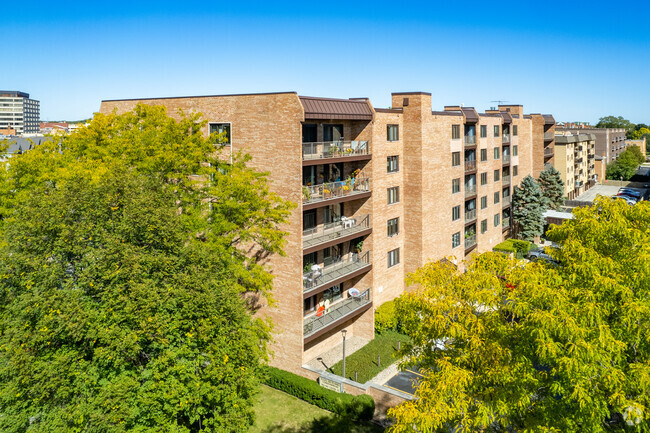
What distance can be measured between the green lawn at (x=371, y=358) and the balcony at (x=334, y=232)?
7.18 meters

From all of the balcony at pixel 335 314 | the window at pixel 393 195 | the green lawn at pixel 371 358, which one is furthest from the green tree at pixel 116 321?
the window at pixel 393 195

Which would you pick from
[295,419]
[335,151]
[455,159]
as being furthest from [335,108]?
[295,419]

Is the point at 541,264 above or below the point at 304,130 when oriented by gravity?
below

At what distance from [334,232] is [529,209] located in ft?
109

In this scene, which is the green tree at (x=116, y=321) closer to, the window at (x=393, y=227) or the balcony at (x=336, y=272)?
the balcony at (x=336, y=272)

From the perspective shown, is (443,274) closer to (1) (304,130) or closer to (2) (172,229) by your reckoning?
(2) (172,229)

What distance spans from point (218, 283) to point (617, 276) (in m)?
13.5

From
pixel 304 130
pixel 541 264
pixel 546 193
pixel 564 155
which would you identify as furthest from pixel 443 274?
pixel 564 155

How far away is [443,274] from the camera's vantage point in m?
16.5

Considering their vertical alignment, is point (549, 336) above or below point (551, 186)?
below

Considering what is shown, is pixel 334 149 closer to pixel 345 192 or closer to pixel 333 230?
pixel 345 192

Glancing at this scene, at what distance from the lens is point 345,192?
1214 inches

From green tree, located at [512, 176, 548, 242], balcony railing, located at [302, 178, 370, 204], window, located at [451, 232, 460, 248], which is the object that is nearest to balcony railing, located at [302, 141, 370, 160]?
balcony railing, located at [302, 178, 370, 204]

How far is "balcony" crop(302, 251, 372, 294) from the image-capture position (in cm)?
2816
